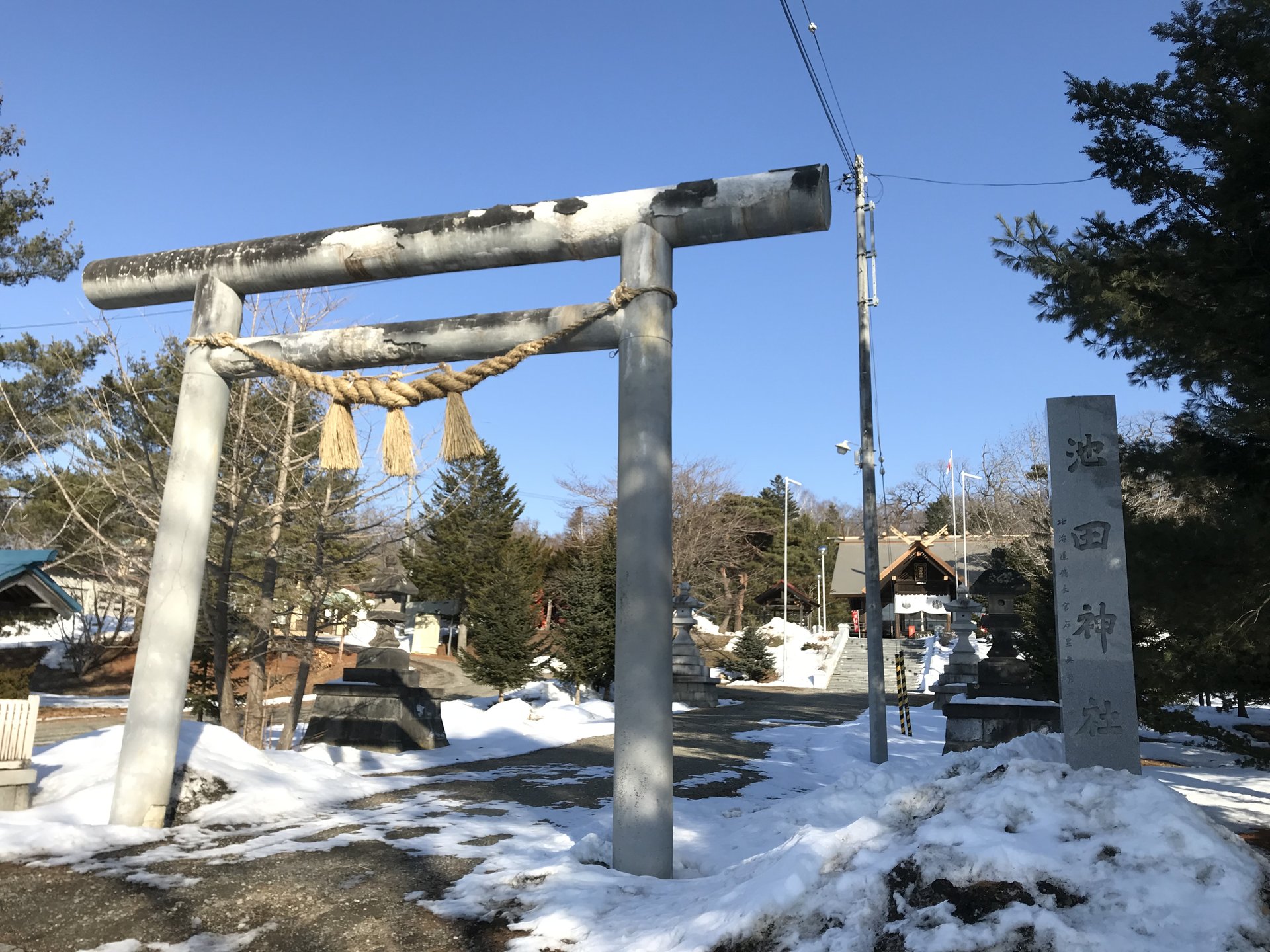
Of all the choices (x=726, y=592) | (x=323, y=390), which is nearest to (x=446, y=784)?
(x=323, y=390)

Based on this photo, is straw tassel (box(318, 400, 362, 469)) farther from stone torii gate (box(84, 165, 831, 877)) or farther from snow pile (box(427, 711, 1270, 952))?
snow pile (box(427, 711, 1270, 952))

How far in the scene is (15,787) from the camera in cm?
620

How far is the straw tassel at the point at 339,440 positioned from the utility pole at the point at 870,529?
7433 millimetres

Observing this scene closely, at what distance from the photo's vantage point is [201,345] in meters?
6.66

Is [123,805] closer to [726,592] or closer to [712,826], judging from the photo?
[712,826]

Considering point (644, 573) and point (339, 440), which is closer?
point (644, 573)

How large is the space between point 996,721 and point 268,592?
9.69 metres

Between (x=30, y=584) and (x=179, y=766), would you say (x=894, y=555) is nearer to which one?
(x=30, y=584)

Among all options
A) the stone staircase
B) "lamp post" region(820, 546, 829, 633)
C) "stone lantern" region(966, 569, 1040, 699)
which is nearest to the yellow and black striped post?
"stone lantern" region(966, 569, 1040, 699)

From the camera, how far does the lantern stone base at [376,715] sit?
39.1ft

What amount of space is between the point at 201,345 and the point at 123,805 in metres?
3.41

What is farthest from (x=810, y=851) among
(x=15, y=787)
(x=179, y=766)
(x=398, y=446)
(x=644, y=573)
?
(x=15, y=787)

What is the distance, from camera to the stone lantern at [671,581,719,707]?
73.6 feet

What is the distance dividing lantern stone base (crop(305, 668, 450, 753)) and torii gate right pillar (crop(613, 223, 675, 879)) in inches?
305
